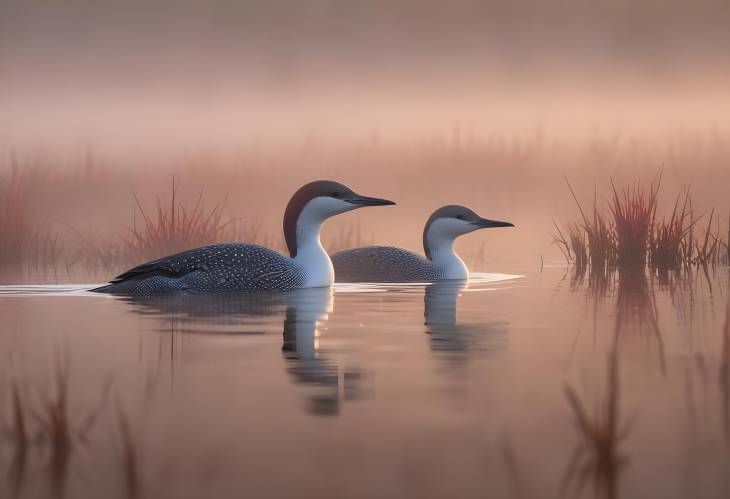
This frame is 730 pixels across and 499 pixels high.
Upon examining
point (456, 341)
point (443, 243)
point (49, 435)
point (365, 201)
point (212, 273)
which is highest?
point (365, 201)

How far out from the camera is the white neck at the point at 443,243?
9930 mm

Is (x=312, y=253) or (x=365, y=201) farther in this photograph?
(x=365, y=201)

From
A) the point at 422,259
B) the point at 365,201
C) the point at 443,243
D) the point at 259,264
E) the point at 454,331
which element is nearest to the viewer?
the point at 454,331

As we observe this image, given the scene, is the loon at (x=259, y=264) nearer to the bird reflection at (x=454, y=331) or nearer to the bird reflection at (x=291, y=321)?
the bird reflection at (x=291, y=321)

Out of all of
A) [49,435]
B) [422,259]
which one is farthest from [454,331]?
[422,259]

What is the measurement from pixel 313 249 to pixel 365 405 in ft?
16.3

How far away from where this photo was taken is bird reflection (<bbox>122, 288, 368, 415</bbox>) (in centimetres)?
355

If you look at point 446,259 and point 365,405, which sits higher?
point 446,259

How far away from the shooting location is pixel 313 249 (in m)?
8.21

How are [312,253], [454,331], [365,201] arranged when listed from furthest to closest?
[365,201] < [312,253] < [454,331]

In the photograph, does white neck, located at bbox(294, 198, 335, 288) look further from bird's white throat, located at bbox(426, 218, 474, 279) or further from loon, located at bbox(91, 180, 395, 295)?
bird's white throat, located at bbox(426, 218, 474, 279)

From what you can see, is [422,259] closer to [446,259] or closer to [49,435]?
[446,259]

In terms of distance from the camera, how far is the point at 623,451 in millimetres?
2770

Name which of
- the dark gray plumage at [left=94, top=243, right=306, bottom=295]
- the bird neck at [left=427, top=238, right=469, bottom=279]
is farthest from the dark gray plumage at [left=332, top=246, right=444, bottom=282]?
the dark gray plumage at [left=94, top=243, right=306, bottom=295]
